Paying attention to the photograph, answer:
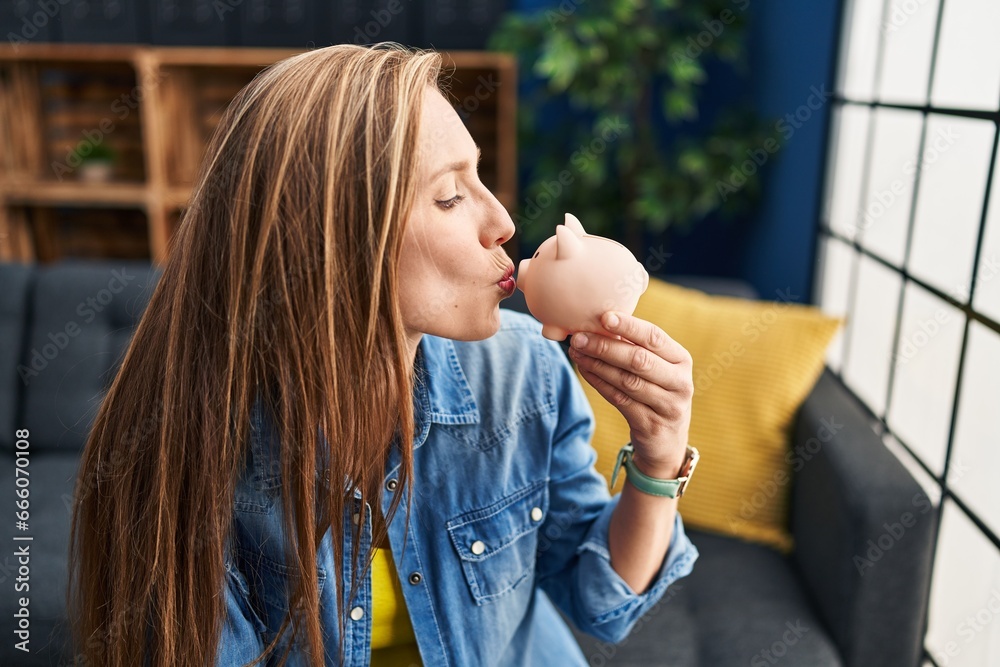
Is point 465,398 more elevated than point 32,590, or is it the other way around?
point 465,398

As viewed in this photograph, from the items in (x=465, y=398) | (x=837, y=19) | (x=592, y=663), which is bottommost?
(x=592, y=663)

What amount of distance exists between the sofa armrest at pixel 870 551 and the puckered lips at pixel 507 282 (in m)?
0.90

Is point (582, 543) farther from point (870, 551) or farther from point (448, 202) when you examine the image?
point (870, 551)

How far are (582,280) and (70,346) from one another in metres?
1.73

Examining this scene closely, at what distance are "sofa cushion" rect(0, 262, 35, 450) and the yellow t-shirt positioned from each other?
58.2 inches

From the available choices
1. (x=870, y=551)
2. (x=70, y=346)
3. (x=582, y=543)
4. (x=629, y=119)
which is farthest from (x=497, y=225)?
(x=629, y=119)

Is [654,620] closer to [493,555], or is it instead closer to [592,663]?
[592,663]

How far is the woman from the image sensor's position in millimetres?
791

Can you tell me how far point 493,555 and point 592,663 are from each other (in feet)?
1.93

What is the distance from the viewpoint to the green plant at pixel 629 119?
9.15ft

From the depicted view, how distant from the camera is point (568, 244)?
2.60ft

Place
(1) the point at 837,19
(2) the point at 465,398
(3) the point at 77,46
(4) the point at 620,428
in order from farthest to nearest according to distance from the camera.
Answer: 1. (3) the point at 77,46
2. (1) the point at 837,19
3. (4) the point at 620,428
4. (2) the point at 465,398

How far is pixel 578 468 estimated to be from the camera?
1105 millimetres

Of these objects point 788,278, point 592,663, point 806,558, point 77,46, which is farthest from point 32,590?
point 77,46
